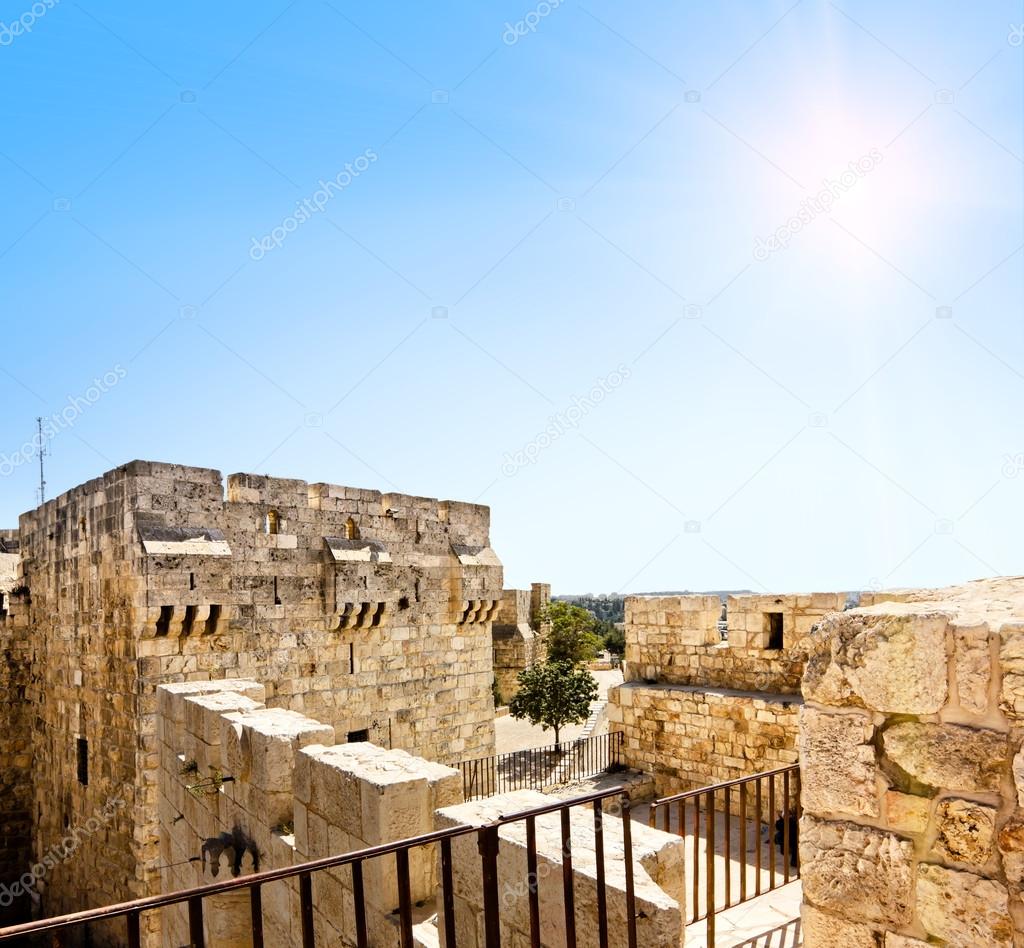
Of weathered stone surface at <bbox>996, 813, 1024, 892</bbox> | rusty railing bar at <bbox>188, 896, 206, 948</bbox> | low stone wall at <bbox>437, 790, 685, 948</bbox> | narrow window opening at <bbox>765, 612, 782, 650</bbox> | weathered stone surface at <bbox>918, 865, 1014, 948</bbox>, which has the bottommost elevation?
narrow window opening at <bbox>765, 612, 782, 650</bbox>

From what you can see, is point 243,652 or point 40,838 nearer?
Result: point 243,652

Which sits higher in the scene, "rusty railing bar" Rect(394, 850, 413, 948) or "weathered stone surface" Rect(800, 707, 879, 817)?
"weathered stone surface" Rect(800, 707, 879, 817)

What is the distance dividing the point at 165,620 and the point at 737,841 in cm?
639

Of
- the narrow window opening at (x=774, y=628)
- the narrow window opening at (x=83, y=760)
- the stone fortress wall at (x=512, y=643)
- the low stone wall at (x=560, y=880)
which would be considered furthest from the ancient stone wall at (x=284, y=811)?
the stone fortress wall at (x=512, y=643)

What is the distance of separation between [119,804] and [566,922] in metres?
7.52

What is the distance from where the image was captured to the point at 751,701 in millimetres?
8695

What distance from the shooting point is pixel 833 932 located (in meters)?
2.38

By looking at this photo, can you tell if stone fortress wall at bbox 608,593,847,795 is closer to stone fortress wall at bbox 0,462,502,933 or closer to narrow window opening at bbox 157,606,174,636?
stone fortress wall at bbox 0,462,502,933

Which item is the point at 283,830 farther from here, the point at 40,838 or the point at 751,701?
the point at 40,838

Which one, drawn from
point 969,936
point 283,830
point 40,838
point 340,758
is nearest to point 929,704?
point 969,936

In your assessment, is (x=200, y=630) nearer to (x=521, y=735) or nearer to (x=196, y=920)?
(x=196, y=920)

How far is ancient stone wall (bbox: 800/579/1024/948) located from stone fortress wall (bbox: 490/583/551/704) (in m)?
21.2

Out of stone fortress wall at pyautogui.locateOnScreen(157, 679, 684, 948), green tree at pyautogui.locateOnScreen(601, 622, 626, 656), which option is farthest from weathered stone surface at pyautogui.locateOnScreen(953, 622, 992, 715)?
green tree at pyautogui.locateOnScreen(601, 622, 626, 656)

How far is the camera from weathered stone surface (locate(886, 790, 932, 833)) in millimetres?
2174
